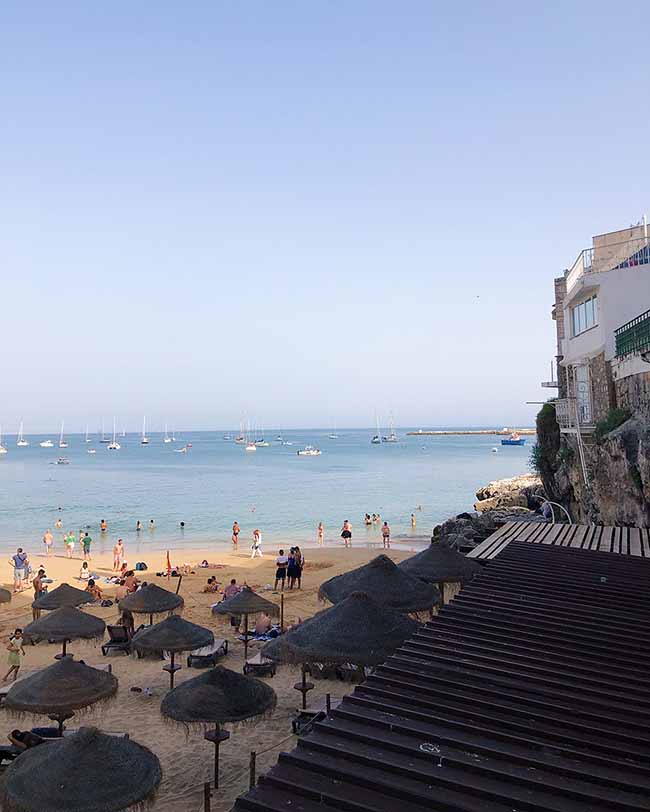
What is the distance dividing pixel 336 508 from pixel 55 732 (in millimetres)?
40021

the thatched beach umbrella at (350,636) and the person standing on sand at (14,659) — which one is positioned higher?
the thatched beach umbrella at (350,636)

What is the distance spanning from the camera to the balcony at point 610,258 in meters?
19.7

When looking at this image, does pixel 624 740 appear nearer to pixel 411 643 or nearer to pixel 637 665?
pixel 637 665

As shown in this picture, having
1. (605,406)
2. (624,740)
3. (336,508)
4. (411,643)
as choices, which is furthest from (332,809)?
(336,508)

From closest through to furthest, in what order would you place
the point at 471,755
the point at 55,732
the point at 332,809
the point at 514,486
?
the point at 332,809 < the point at 471,755 < the point at 55,732 < the point at 514,486

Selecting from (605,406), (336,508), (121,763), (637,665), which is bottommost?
(336,508)

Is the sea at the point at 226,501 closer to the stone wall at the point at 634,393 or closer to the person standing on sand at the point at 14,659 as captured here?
the stone wall at the point at 634,393

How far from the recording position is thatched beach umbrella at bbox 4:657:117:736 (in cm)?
781

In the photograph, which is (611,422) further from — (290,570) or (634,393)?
(290,570)

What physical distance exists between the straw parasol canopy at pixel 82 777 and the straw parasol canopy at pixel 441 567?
722 cm

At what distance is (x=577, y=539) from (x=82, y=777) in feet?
37.2

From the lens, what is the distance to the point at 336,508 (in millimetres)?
48656

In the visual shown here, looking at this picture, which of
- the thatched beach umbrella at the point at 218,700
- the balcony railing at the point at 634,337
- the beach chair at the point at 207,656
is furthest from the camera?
the balcony railing at the point at 634,337

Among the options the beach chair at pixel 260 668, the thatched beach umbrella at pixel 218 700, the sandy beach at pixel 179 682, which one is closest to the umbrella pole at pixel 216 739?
the thatched beach umbrella at pixel 218 700
